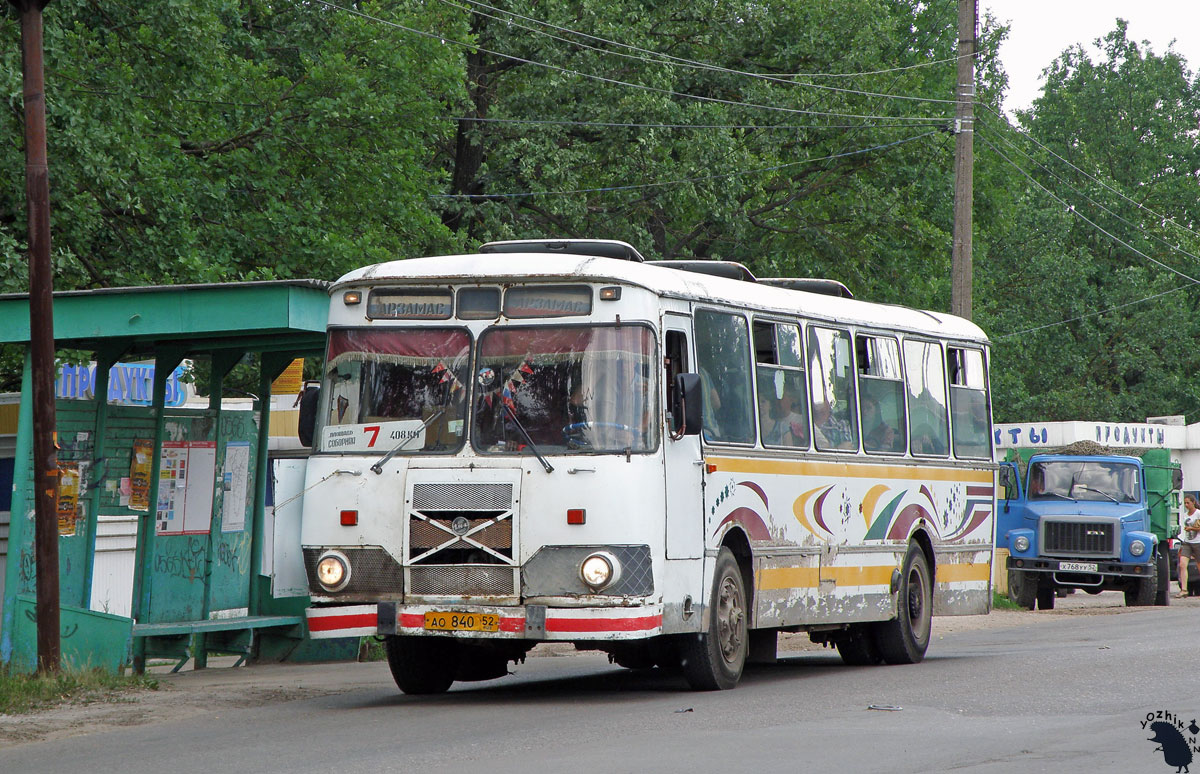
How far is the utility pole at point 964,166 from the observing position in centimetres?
2505

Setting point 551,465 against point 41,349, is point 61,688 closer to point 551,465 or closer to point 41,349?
point 41,349

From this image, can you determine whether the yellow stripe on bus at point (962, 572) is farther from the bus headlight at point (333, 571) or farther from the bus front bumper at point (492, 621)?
the bus headlight at point (333, 571)

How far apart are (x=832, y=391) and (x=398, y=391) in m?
4.31

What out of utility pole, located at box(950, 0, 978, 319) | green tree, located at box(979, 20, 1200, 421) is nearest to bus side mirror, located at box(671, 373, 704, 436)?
utility pole, located at box(950, 0, 978, 319)

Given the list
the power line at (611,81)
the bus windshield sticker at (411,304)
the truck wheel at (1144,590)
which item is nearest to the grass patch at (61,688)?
the bus windshield sticker at (411,304)

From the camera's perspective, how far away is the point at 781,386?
45.4 ft

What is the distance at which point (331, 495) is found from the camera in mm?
11898

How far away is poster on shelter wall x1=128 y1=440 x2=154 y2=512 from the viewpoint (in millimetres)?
15227

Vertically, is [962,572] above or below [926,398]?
below

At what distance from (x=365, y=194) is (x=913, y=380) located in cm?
1150

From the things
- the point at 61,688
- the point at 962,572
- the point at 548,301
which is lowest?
the point at 61,688

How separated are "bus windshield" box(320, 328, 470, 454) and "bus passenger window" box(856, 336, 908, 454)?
4.67 metres

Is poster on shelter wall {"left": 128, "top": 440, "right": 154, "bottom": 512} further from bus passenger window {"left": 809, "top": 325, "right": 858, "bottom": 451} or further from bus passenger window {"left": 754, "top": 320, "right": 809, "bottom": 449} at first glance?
bus passenger window {"left": 809, "top": 325, "right": 858, "bottom": 451}

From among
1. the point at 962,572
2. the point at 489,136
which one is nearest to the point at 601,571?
the point at 962,572
